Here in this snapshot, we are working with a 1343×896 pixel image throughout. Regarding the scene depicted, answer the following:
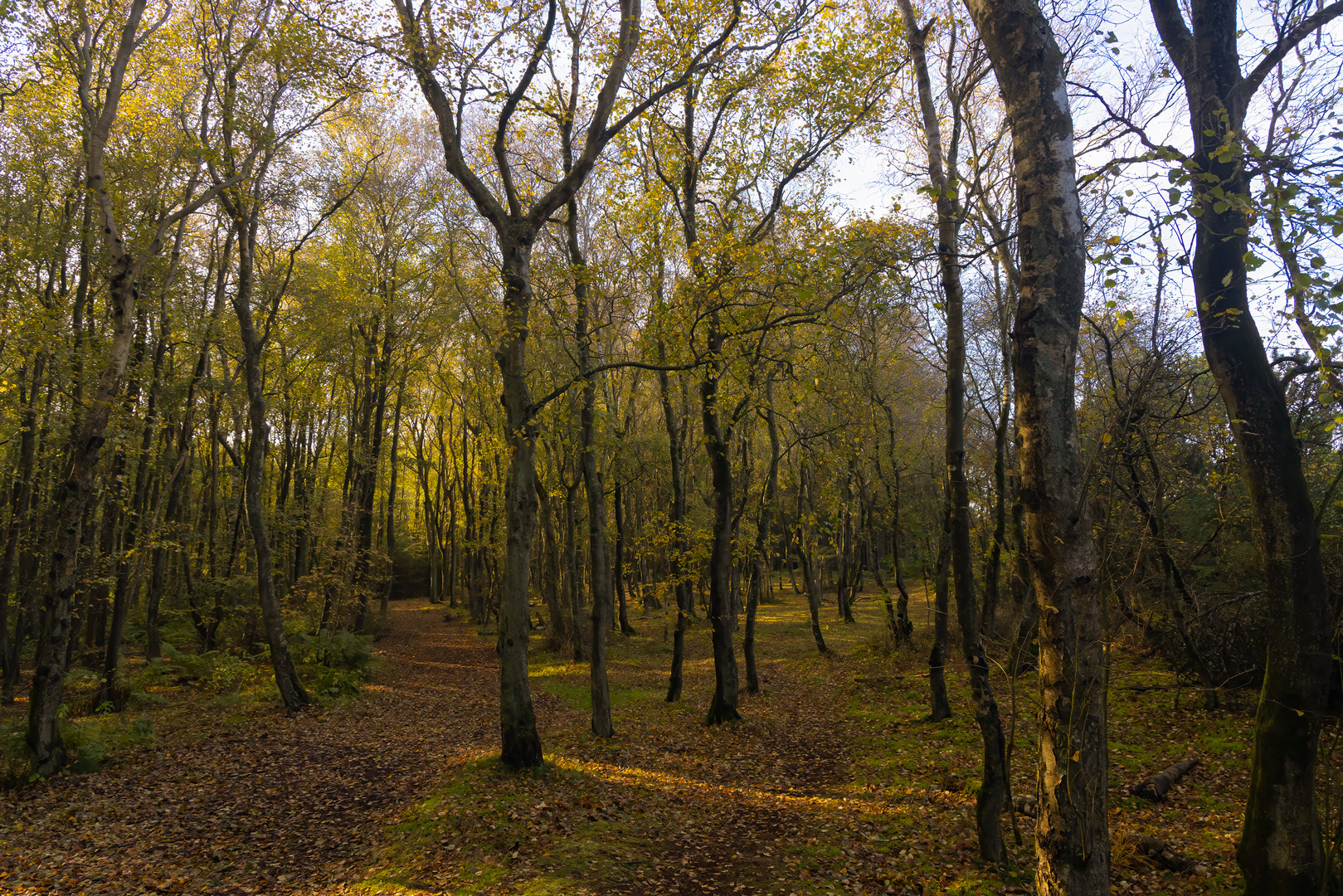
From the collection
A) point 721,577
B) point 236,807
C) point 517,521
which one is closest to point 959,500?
point 721,577

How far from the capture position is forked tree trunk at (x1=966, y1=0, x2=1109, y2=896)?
11.9 ft

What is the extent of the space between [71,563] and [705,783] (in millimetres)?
9518

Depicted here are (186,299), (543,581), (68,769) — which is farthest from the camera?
(543,581)

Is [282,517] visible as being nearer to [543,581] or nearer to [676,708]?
[543,581]

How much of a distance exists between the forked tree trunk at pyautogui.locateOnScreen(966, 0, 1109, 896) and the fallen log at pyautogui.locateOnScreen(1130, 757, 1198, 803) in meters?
4.99

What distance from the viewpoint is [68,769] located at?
8977 millimetres

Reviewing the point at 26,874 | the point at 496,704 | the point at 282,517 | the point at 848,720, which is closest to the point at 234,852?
the point at 26,874

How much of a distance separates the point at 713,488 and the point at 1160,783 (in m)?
8.00

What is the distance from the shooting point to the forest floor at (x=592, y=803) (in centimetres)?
623

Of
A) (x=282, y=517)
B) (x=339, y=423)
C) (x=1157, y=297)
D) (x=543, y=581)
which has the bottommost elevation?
(x=543, y=581)

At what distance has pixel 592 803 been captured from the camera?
8094mm

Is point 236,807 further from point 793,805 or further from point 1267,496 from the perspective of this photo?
point 1267,496

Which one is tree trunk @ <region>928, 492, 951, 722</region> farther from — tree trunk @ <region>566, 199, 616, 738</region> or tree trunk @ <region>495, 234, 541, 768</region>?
tree trunk @ <region>495, 234, 541, 768</region>

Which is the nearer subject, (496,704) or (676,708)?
(676,708)
